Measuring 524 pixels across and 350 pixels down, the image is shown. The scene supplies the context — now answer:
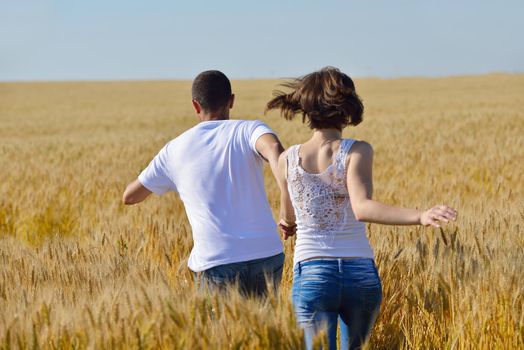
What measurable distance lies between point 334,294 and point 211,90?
100cm

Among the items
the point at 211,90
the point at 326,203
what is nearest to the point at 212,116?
the point at 211,90

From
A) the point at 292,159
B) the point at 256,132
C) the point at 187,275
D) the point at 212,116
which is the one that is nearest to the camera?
the point at 292,159

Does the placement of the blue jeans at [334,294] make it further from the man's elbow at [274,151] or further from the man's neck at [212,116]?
the man's neck at [212,116]

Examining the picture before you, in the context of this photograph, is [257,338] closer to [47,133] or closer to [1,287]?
[1,287]

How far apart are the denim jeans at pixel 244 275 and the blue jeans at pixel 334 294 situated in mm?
380

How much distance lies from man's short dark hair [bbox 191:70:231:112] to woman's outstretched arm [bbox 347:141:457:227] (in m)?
0.76

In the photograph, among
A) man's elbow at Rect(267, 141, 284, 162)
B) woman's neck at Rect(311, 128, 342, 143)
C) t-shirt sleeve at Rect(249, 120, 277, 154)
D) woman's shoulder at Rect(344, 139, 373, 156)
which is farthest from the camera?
t-shirt sleeve at Rect(249, 120, 277, 154)

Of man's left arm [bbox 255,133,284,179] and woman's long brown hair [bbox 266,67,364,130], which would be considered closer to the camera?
woman's long brown hair [bbox 266,67,364,130]

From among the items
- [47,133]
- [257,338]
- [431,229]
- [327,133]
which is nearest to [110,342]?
[257,338]

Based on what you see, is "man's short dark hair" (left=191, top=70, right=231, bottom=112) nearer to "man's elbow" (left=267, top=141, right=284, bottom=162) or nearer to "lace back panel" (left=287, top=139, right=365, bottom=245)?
"man's elbow" (left=267, top=141, right=284, bottom=162)

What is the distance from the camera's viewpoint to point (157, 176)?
129 inches

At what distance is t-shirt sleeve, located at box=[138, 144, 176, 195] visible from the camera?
3.24m

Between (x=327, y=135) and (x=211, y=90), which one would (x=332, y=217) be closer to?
(x=327, y=135)

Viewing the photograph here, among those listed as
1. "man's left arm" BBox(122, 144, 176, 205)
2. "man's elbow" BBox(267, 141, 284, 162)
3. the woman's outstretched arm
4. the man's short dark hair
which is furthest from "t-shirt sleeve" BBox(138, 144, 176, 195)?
the woman's outstretched arm
